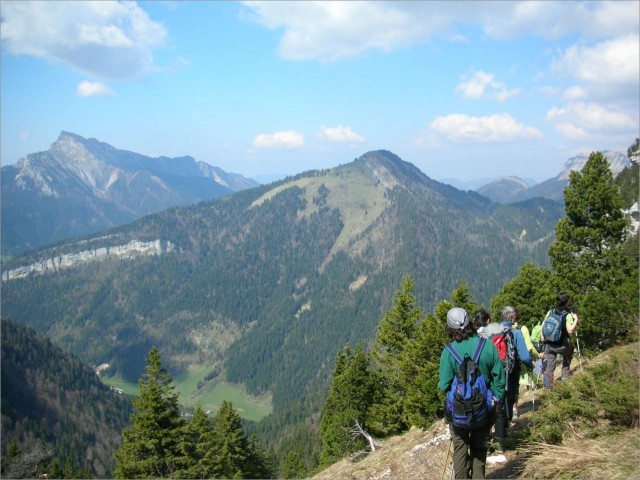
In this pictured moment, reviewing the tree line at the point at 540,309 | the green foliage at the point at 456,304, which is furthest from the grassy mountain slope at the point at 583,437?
the green foliage at the point at 456,304

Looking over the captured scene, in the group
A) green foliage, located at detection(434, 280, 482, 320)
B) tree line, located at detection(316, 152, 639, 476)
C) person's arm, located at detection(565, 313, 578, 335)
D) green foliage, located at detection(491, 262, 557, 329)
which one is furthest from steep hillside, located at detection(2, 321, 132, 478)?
person's arm, located at detection(565, 313, 578, 335)

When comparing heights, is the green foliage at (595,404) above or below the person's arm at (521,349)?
below

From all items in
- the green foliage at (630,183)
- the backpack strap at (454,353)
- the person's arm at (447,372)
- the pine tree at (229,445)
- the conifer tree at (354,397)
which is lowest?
the pine tree at (229,445)

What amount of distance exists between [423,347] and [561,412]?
14.7 metres

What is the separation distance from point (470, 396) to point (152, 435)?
928 inches

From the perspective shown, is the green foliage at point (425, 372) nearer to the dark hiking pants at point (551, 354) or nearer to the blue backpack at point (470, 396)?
the dark hiking pants at point (551, 354)

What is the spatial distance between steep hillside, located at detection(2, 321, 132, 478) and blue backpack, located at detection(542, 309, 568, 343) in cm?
13157

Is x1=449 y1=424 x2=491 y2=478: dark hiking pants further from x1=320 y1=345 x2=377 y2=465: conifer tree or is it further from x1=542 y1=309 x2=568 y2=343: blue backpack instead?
x1=320 y1=345 x2=377 y2=465: conifer tree

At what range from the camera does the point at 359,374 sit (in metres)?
33.2

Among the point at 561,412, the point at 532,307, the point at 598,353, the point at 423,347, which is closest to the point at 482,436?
the point at 561,412

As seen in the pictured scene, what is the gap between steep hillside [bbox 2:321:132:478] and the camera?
402 ft

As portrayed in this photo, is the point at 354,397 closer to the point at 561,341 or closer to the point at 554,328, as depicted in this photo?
the point at 561,341

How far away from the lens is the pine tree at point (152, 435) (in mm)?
25142

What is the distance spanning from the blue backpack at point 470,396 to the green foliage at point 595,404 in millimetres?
3166
